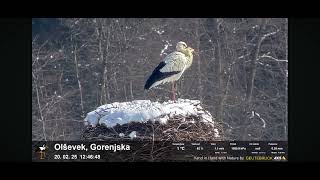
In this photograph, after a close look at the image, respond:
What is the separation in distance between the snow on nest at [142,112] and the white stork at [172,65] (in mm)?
147

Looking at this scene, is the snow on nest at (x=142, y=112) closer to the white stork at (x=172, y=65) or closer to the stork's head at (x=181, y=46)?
the white stork at (x=172, y=65)

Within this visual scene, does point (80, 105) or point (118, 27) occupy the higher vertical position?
point (118, 27)

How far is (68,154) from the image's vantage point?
8398 mm

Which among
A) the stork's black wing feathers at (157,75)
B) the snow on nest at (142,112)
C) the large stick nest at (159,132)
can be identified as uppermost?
the stork's black wing feathers at (157,75)

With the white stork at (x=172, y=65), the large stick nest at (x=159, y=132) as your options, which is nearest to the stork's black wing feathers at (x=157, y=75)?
the white stork at (x=172, y=65)

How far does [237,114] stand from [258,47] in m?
0.77

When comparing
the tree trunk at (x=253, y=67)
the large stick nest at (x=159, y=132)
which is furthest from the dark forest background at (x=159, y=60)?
the large stick nest at (x=159, y=132)

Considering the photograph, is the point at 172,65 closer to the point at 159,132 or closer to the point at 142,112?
the point at 142,112

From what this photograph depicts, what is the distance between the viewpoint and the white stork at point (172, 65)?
27.5ft

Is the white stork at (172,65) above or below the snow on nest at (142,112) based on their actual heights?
above
